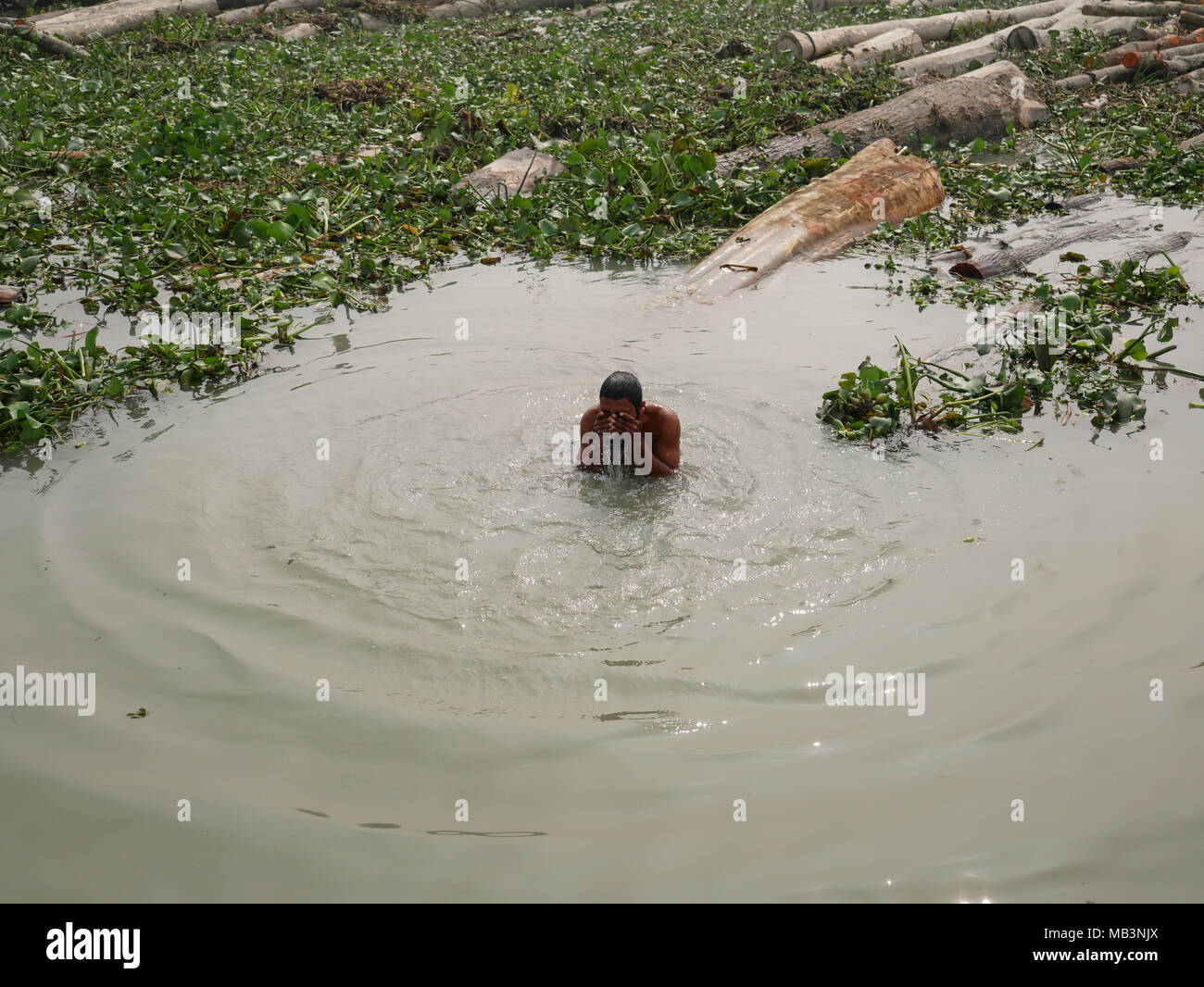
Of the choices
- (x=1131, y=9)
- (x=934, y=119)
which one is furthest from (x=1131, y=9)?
(x=934, y=119)

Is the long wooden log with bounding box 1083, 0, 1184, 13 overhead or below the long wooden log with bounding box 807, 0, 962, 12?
below

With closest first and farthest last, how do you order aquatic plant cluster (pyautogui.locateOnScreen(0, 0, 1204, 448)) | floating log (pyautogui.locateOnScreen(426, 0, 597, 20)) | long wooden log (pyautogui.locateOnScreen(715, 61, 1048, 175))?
aquatic plant cluster (pyautogui.locateOnScreen(0, 0, 1204, 448)) < long wooden log (pyautogui.locateOnScreen(715, 61, 1048, 175)) < floating log (pyautogui.locateOnScreen(426, 0, 597, 20))

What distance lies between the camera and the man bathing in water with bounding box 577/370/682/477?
443 centimetres

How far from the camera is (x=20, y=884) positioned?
2.54 meters

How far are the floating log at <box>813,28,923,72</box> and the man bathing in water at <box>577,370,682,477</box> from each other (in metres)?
9.56

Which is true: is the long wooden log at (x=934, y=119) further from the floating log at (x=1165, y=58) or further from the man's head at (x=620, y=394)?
the man's head at (x=620, y=394)

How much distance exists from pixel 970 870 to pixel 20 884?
2.55 meters

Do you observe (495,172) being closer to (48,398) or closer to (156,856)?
(48,398)

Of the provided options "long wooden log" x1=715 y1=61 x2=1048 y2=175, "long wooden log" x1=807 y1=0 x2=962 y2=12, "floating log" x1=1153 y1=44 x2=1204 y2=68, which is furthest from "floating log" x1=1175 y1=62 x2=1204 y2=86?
"long wooden log" x1=807 y1=0 x2=962 y2=12

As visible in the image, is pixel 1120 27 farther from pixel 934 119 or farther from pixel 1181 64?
pixel 934 119

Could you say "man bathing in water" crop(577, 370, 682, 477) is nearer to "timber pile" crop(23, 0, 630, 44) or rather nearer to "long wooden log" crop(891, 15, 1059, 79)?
"long wooden log" crop(891, 15, 1059, 79)

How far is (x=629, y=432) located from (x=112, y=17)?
1489 cm

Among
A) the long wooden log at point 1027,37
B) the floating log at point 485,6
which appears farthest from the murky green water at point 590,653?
the floating log at point 485,6

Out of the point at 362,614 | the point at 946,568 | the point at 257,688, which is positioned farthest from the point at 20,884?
the point at 946,568
